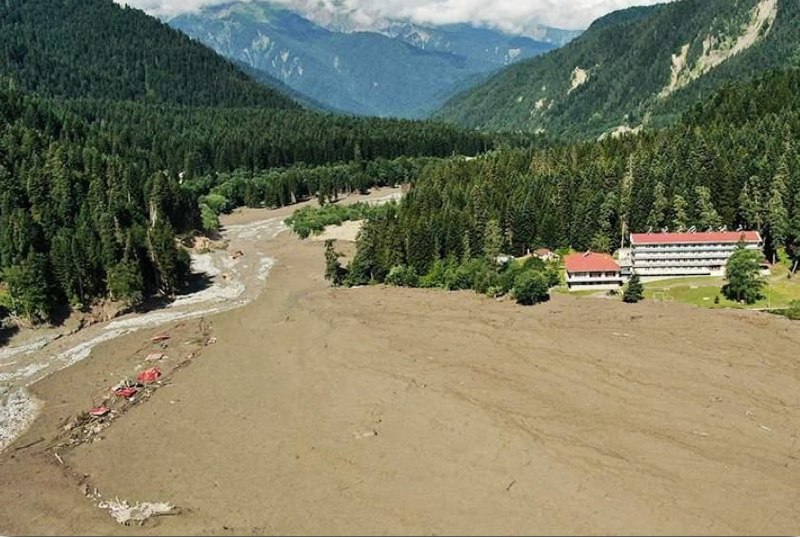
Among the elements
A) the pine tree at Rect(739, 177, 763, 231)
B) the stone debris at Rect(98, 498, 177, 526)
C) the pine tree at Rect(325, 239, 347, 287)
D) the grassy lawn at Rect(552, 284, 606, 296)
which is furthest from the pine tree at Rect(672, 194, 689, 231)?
the stone debris at Rect(98, 498, 177, 526)

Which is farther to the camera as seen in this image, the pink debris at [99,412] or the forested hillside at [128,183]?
the forested hillside at [128,183]

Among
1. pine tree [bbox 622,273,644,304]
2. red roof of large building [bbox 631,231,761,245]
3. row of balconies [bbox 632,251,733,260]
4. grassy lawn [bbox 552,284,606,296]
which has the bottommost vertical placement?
grassy lawn [bbox 552,284,606,296]

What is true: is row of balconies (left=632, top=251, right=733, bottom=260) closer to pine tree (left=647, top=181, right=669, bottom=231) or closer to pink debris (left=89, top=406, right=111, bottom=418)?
pine tree (left=647, top=181, right=669, bottom=231)

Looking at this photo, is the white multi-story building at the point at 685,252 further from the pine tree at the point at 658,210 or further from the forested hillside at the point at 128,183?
the forested hillside at the point at 128,183

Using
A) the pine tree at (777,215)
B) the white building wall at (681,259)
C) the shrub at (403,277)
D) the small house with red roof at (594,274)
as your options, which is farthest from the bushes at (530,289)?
the pine tree at (777,215)

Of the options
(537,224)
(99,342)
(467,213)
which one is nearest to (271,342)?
(99,342)

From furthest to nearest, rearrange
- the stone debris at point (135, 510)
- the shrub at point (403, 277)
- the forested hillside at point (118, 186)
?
1. the shrub at point (403, 277)
2. the forested hillside at point (118, 186)
3. the stone debris at point (135, 510)

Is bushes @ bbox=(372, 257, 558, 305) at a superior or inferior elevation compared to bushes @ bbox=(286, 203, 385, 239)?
inferior
